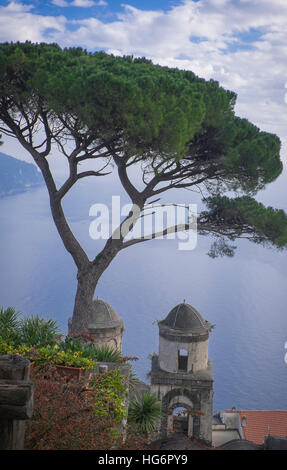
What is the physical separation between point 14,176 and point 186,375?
6744 inches

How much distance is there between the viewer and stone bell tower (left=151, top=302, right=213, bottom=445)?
14516 millimetres

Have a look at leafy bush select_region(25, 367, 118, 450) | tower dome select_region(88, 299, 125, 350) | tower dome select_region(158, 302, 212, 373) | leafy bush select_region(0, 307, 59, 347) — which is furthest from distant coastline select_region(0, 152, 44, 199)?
leafy bush select_region(25, 367, 118, 450)

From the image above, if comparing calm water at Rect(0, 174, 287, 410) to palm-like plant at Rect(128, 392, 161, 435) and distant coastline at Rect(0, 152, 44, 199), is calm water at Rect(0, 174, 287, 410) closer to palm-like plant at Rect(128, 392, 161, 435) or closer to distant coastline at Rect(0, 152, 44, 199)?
distant coastline at Rect(0, 152, 44, 199)

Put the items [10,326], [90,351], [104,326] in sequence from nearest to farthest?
[90,351] < [10,326] < [104,326]

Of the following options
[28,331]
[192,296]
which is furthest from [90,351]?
[192,296]

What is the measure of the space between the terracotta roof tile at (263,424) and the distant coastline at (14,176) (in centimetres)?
14353

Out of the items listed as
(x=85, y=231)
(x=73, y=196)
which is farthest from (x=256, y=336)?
(x=73, y=196)

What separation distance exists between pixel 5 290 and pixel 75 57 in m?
88.0

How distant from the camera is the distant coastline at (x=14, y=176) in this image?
6462 inches

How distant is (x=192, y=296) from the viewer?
294ft

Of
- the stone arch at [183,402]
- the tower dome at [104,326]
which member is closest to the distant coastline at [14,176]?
the tower dome at [104,326]

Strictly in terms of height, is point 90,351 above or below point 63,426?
above

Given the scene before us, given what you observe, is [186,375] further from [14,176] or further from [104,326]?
[14,176]

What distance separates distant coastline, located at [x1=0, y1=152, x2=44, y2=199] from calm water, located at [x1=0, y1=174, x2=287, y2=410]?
3696 centimetres
